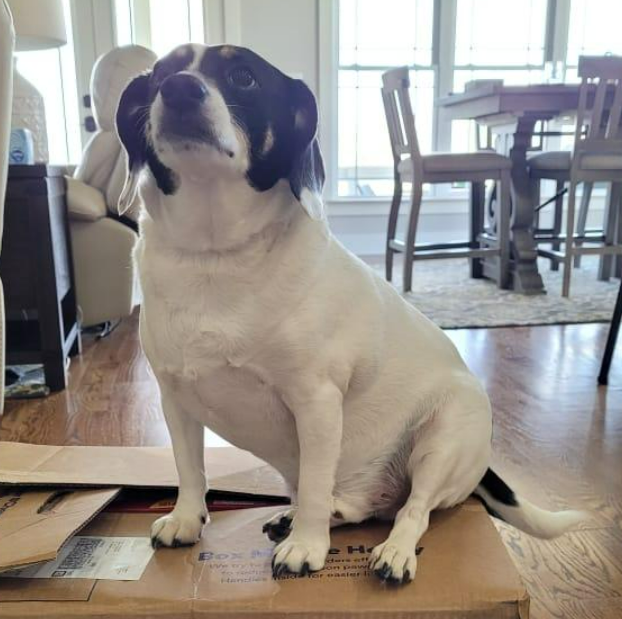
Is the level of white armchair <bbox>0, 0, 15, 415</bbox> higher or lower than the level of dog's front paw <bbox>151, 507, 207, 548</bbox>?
higher

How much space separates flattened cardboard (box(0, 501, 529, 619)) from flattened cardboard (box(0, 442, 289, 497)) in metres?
0.17

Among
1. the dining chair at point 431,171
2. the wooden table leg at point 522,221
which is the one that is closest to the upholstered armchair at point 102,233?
the dining chair at point 431,171

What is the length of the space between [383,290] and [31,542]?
570 mm

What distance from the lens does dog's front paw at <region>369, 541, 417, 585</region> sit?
778 millimetres

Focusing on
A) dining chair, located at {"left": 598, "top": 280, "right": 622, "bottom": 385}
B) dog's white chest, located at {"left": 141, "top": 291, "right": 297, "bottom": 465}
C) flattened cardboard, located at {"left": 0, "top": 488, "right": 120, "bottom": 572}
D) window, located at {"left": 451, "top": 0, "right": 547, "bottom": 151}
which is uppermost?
window, located at {"left": 451, "top": 0, "right": 547, "bottom": 151}

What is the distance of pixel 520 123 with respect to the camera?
127 inches

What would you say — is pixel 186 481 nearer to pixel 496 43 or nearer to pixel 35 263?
pixel 35 263

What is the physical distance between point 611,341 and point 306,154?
1.37 metres

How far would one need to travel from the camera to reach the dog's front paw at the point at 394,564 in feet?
2.55

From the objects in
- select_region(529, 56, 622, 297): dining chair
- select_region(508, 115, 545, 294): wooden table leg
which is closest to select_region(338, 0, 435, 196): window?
select_region(508, 115, 545, 294): wooden table leg

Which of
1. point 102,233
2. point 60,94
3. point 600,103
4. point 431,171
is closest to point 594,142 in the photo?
point 600,103

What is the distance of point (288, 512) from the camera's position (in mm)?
932

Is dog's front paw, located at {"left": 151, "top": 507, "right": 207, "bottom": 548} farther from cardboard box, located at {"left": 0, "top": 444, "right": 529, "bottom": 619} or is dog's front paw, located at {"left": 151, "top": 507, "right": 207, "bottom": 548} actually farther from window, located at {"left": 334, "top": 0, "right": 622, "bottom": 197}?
window, located at {"left": 334, "top": 0, "right": 622, "bottom": 197}

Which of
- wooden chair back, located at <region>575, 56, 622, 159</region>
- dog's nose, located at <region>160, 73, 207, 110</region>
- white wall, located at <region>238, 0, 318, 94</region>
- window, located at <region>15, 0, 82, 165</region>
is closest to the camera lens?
dog's nose, located at <region>160, 73, 207, 110</region>
